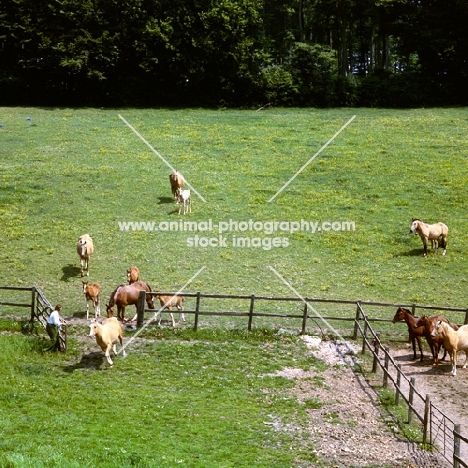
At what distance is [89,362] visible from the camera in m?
17.4

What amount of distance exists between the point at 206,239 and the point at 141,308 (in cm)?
813

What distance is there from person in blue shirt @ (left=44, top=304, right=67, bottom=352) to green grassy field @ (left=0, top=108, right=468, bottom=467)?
0.45 m

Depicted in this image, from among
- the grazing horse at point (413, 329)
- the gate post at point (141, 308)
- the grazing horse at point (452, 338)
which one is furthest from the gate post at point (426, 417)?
A: the gate post at point (141, 308)

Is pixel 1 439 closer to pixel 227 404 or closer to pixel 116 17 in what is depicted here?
pixel 227 404

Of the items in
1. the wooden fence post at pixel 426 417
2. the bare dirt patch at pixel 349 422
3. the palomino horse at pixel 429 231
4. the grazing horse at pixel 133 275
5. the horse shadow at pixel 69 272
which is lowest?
the bare dirt patch at pixel 349 422

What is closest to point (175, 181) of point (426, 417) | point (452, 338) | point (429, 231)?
point (429, 231)

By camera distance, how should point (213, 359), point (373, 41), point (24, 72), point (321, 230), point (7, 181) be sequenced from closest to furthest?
point (213, 359), point (321, 230), point (7, 181), point (24, 72), point (373, 41)

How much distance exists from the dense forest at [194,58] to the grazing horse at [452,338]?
38.8m


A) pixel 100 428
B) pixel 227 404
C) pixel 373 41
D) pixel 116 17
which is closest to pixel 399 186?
pixel 227 404

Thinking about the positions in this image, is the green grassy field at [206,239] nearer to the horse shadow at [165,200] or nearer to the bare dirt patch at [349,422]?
the horse shadow at [165,200]

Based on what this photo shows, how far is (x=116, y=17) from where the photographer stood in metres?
52.4

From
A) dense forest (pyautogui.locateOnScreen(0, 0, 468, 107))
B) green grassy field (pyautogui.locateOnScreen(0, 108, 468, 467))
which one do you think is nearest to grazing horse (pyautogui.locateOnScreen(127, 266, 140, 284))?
green grassy field (pyautogui.locateOnScreen(0, 108, 468, 467))

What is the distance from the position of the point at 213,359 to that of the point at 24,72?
41702 mm

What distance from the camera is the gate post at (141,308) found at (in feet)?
63.4
